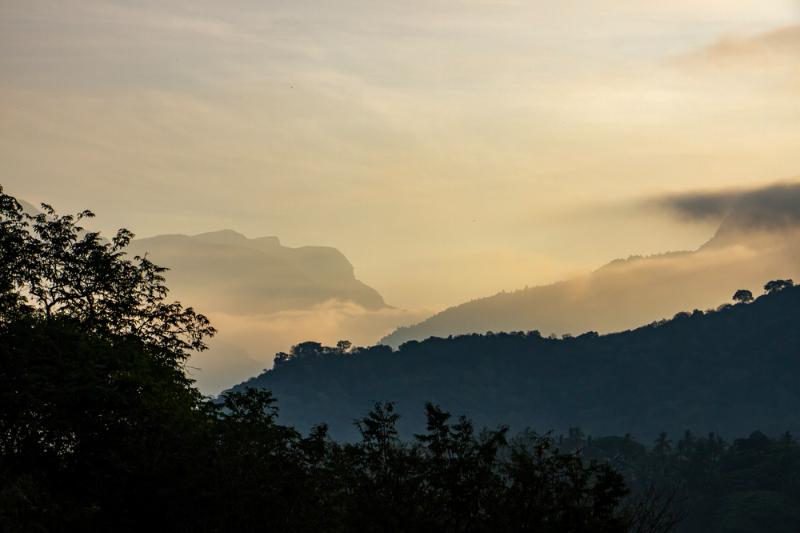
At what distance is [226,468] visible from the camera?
23969 mm

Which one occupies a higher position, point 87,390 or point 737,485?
point 87,390

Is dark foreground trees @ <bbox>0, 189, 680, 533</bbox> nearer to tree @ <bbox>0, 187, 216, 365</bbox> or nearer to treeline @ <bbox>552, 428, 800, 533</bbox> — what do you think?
tree @ <bbox>0, 187, 216, 365</bbox>

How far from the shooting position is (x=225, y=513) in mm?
23625

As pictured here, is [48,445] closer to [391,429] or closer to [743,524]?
[391,429]

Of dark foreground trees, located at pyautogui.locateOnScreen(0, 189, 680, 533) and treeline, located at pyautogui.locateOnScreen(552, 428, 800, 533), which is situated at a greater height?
dark foreground trees, located at pyautogui.locateOnScreen(0, 189, 680, 533)

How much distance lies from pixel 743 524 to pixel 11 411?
131m

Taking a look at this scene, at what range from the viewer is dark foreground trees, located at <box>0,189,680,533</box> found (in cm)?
2297

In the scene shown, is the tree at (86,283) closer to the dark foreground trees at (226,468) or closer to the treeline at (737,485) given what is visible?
the dark foreground trees at (226,468)

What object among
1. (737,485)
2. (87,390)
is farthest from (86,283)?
(737,485)

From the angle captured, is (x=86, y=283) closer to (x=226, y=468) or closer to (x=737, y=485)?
(x=226, y=468)

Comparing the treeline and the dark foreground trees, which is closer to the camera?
the dark foreground trees

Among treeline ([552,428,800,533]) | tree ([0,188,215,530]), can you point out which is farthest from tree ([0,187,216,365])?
treeline ([552,428,800,533])

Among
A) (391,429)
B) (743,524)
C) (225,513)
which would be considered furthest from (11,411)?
(743,524)

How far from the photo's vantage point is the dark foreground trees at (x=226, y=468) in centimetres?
2297
